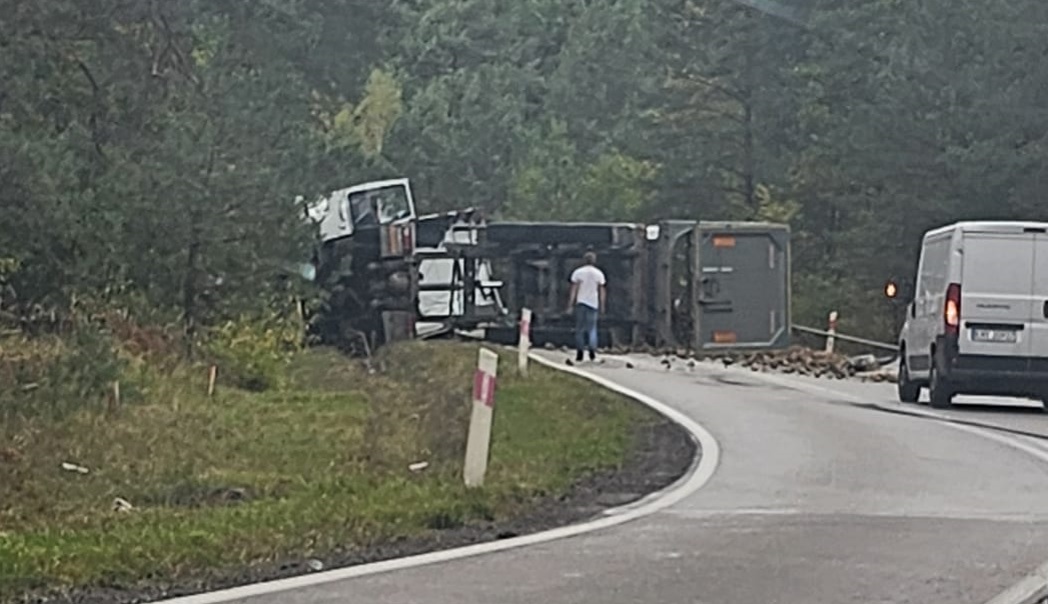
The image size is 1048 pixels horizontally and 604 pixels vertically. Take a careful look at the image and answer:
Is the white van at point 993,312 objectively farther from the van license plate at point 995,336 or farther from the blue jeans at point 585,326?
the blue jeans at point 585,326

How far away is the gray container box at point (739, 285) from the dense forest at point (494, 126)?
610cm

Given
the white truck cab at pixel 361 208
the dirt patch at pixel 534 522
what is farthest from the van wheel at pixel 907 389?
the white truck cab at pixel 361 208

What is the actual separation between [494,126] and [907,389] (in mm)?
53477

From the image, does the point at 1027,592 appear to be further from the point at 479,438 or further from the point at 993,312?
the point at 993,312

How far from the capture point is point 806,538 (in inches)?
476

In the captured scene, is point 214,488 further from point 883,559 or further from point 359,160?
point 359,160

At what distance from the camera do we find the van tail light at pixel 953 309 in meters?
23.2

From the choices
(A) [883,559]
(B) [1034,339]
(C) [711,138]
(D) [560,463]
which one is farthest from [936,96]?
(A) [883,559]

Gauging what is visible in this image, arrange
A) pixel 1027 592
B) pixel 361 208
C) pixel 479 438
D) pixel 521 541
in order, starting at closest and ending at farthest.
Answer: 1. pixel 1027 592
2. pixel 521 541
3. pixel 479 438
4. pixel 361 208

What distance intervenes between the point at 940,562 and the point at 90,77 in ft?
61.3

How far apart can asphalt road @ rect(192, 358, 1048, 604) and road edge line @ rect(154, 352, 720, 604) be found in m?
0.10

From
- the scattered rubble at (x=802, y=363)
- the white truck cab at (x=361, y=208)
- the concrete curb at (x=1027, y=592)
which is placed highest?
the white truck cab at (x=361, y=208)

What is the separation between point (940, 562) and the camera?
11102 millimetres

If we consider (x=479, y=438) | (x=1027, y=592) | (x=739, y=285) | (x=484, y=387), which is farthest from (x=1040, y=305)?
(x=1027, y=592)
